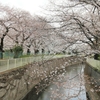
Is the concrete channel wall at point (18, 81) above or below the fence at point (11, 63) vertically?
below

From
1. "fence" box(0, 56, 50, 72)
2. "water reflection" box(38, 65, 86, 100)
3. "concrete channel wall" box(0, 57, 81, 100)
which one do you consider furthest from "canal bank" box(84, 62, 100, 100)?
"fence" box(0, 56, 50, 72)

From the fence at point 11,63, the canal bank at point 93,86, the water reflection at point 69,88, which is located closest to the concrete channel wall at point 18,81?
the fence at point 11,63

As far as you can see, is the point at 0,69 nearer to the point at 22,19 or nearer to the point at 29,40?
the point at 22,19

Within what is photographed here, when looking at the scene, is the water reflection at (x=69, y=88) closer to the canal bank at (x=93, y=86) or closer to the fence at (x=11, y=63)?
the canal bank at (x=93, y=86)

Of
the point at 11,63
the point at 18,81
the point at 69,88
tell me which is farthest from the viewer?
the point at 18,81

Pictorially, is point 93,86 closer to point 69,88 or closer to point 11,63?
point 11,63

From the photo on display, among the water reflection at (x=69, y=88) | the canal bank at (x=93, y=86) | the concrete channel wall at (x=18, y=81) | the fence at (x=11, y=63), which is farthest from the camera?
the fence at (x=11, y=63)

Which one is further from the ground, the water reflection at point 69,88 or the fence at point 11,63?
the fence at point 11,63

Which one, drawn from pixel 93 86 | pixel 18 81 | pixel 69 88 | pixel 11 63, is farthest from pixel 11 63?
pixel 69 88

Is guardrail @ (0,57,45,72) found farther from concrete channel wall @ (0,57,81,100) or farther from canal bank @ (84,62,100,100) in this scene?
canal bank @ (84,62,100,100)

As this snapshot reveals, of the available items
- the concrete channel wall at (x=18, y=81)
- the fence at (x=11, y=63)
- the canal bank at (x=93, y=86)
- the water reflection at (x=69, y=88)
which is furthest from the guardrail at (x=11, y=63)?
the canal bank at (x=93, y=86)

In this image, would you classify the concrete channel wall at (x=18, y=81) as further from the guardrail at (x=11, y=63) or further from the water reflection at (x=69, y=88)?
the water reflection at (x=69, y=88)

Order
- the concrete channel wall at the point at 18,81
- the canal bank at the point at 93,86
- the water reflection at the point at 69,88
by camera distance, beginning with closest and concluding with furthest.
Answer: the water reflection at the point at 69,88, the concrete channel wall at the point at 18,81, the canal bank at the point at 93,86

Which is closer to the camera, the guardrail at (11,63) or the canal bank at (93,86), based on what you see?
the canal bank at (93,86)
